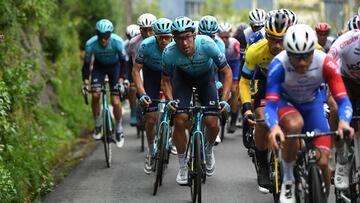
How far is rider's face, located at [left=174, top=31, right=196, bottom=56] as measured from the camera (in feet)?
35.0

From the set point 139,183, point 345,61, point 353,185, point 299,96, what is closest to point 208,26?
point 139,183

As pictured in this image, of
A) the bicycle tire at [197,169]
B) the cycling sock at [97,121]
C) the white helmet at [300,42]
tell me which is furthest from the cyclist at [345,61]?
the cycling sock at [97,121]

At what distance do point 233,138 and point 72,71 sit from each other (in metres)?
5.88

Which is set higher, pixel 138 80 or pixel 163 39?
pixel 163 39

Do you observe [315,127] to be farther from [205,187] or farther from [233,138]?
[233,138]

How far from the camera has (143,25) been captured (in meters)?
14.2

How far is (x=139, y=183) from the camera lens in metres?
12.7

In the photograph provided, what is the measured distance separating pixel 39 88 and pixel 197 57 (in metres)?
4.58

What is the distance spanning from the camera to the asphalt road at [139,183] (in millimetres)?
11484

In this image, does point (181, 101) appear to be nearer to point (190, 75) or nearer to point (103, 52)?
point (190, 75)

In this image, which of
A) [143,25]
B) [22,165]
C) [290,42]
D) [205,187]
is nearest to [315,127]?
[290,42]

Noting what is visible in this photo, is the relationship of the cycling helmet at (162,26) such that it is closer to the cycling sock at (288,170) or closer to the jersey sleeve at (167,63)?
the jersey sleeve at (167,63)

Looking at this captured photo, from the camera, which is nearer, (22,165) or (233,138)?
(22,165)

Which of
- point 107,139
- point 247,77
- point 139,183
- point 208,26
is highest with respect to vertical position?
point 208,26
